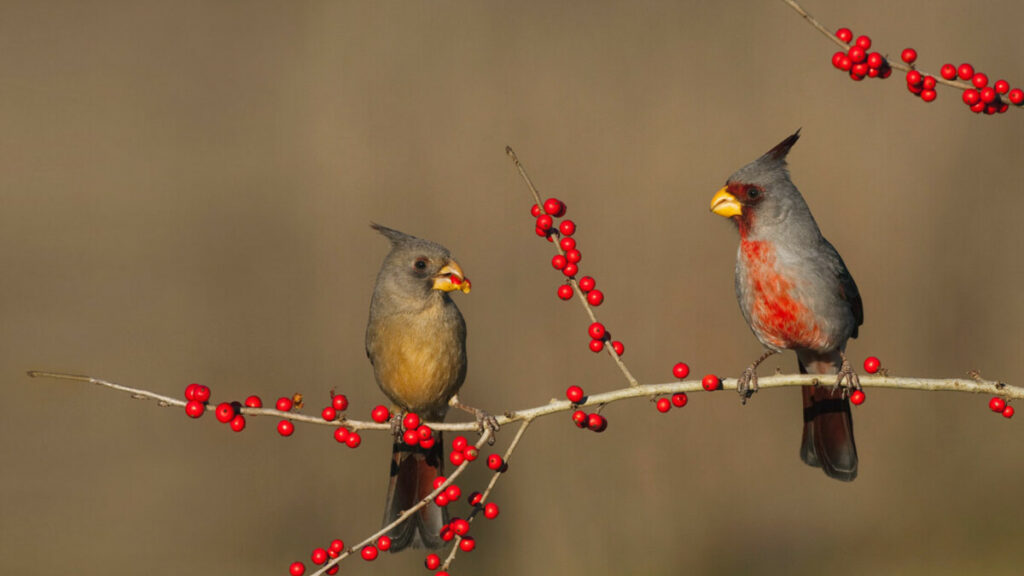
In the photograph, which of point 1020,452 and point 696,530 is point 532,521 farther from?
point 1020,452

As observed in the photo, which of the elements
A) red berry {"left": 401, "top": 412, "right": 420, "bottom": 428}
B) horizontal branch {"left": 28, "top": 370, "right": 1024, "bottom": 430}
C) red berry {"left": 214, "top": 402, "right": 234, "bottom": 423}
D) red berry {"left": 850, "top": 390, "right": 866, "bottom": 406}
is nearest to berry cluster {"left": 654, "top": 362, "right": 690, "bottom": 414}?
horizontal branch {"left": 28, "top": 370, "right": 1024, "bottom": 430}

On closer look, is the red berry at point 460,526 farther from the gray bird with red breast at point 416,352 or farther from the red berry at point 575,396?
the gray bird with red breast at point 416,352

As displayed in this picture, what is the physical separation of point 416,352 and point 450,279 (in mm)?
402

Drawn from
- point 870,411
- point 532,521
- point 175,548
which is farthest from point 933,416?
point 175,548

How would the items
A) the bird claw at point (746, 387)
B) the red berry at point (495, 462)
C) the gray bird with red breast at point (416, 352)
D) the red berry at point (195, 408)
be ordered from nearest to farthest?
the red berry at point (195, 408), the red berry at point (495, 462), the bird claw at point (746, 387), the gray bird with red breast at point (416, 352)

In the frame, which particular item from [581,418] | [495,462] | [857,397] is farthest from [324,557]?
[857,397]

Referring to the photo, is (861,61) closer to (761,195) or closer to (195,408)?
(761,195)

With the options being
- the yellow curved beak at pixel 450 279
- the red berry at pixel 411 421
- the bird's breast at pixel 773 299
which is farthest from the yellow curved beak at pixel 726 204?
the red berry at pixel 411 421

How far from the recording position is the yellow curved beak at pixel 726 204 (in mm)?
3080

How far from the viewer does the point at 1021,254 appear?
919cm

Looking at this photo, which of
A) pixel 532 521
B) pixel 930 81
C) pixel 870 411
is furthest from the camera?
pixel 870 411

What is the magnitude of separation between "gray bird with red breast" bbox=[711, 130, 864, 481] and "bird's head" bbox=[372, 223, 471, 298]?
0.91 metres

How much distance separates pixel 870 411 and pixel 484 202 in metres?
3.80

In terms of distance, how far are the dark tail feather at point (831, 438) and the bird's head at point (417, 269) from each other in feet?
4.20
